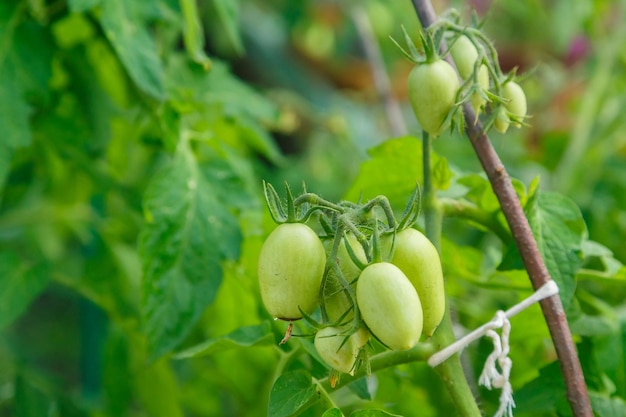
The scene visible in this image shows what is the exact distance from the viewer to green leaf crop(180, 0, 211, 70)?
3.12 feet

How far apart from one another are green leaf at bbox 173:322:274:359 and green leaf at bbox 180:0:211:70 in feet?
1.37

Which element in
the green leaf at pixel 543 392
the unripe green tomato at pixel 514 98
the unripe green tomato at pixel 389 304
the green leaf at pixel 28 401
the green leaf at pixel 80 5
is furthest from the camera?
the green leaf at pixel 28 401

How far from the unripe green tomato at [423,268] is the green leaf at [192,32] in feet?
1.68

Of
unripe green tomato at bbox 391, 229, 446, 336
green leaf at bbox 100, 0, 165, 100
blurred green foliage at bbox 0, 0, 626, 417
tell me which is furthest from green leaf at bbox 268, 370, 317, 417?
green leaf at bbox 100, 0, 165, 100

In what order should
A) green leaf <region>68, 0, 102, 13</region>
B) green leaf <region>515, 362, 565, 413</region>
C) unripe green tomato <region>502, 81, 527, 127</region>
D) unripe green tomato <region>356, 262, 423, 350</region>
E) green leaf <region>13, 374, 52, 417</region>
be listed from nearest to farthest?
unripe green tomato <region>356, 262, 423, 350</region>
unripe green tomato <region>502, 81, 527, 127</region>
green leaf <region>515, 362, 565, 413</region>
green leaf <region>68, 0, 102, 13</region>
green leaf <region>13, 374, 52, 417</region>

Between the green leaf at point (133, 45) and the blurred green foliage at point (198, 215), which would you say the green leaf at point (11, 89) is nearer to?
the blurred green foliage at point (198, 215)

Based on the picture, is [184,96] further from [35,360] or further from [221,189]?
[35,360]

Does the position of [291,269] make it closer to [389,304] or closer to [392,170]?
[389,304]

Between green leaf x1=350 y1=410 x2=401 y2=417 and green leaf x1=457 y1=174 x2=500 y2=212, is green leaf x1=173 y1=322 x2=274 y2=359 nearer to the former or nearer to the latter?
green leaf x1=350 y1=410 x2=401 y2=417

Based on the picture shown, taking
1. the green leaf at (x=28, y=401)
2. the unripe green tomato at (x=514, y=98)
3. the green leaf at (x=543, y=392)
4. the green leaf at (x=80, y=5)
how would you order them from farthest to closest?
the green leaf at (x=28, y=401) → the green leaf at (x=80, y=5) → the green leaf at (x=543, y=392) → the unripe green tomato at (x=514, y=98)

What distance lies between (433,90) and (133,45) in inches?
17.6

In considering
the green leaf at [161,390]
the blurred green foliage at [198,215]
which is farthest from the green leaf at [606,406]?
the green leaf at [161,390]

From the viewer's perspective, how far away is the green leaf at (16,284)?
3.12 ft

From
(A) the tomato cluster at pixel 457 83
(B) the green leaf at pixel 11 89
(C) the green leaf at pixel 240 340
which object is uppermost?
(A) the tomato cluster at pixel 457 83
